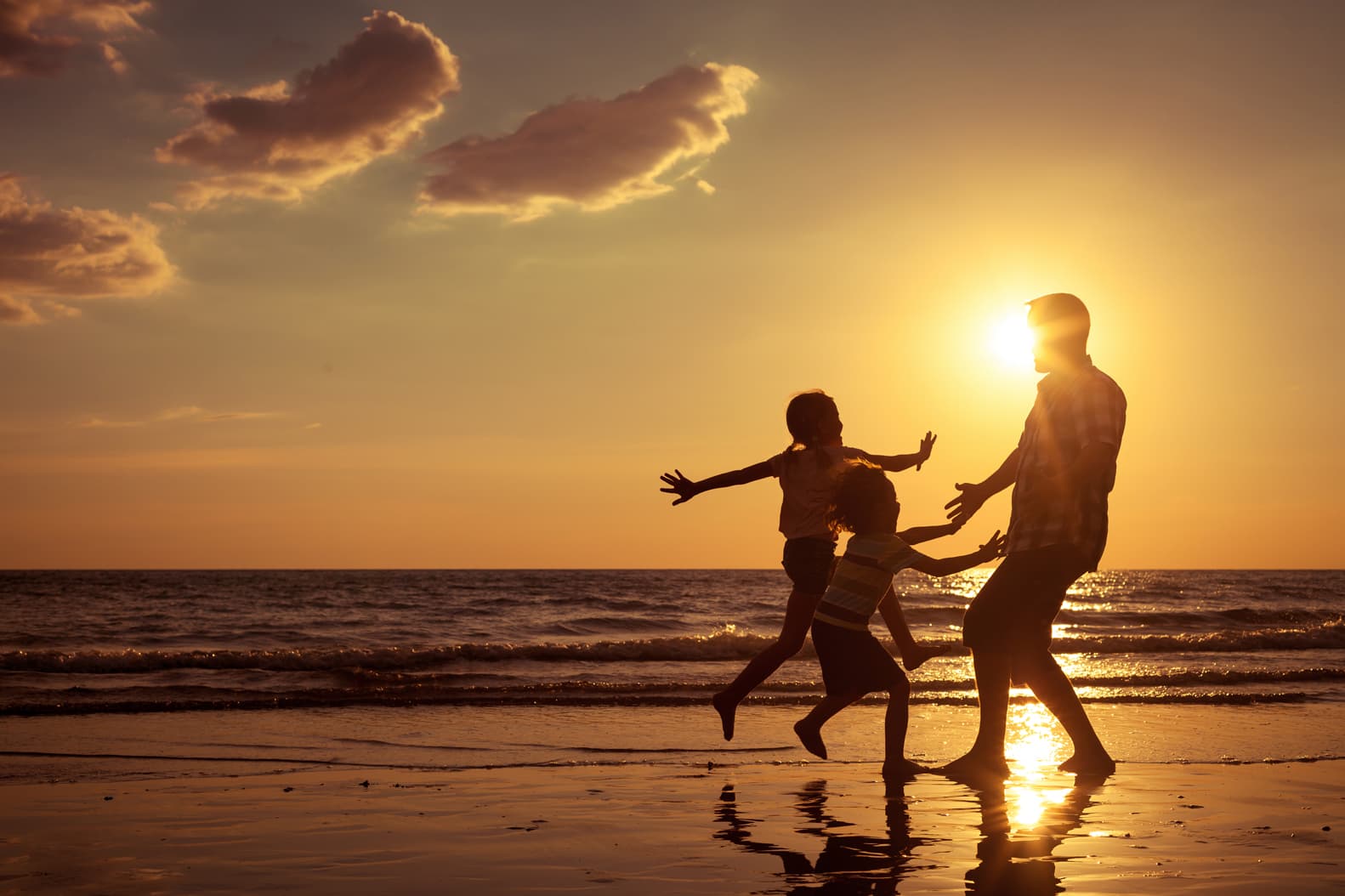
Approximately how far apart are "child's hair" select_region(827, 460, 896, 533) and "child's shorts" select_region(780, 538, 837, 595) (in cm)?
34

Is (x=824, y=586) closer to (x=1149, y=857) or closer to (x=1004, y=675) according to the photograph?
(x=1004, y=675)

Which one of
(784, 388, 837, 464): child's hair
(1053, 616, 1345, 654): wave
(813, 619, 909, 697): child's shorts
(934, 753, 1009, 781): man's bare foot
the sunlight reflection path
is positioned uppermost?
(784, 388, 837, 464): child's hair

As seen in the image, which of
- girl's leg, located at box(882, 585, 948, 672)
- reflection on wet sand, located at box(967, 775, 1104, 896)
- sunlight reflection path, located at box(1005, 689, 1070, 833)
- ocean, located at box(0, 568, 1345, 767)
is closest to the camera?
reflection on wet sand, located at box(967, 775, 1104, 896)

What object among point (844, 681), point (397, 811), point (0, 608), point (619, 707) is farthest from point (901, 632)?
point (0, 608)

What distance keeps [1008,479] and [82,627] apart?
25.9 m

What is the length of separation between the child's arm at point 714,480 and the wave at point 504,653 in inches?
442

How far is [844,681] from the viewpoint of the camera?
6.29 meters

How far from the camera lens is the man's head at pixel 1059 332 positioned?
6125 millimetres

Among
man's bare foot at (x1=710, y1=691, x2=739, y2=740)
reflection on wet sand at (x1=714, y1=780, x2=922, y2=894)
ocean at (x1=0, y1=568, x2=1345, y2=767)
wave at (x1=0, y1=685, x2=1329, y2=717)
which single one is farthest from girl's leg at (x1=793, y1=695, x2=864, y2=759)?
wave at (x1=0, y1=685, x2=1329, y2=717)

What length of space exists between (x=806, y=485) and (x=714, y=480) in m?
0.51

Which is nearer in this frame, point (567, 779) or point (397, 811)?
point (397, 811)

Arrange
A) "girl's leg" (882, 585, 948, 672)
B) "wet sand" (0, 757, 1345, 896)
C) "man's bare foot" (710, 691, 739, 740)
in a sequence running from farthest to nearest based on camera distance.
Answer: "man's bare foot" (710, 691, 739, 740)
"girl's leg" (882, 585, 948, 672)
"wet sand" (0, 757, 1345, 896)

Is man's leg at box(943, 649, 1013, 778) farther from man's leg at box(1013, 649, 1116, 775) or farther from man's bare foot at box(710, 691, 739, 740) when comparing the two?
man's bare foot at box(710, 691, 739, 740)

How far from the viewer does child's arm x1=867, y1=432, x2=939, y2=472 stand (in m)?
6.50
